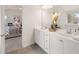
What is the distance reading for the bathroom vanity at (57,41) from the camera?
120 cm

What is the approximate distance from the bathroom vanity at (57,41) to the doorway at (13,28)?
27 cm

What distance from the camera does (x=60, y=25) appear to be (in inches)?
59.1

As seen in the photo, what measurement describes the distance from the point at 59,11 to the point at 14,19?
27.8 inches

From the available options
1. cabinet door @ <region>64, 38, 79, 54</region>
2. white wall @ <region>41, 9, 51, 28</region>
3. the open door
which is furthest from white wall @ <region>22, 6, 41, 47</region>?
cabinet door @ <region>64, 38, 79, 54</region>

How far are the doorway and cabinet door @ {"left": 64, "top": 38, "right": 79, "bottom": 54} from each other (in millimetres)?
657

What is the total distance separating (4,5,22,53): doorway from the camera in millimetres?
1215

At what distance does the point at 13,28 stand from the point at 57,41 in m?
0.66

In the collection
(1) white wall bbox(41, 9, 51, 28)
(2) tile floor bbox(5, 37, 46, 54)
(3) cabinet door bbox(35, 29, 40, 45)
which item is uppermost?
(1) white wall bbox(41, 9, 51, 28)

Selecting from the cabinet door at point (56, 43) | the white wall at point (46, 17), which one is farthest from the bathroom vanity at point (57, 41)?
the white wall at point (46, 17)

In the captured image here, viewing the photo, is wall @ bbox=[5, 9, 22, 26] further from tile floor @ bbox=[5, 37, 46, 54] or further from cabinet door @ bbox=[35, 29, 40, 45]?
cabinet door @ bbox=[35, 29, 40, 45]

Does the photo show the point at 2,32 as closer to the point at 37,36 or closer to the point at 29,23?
the point at 29,23

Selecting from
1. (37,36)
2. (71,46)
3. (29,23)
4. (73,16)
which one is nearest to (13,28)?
(29,23)

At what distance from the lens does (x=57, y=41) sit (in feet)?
4.52
